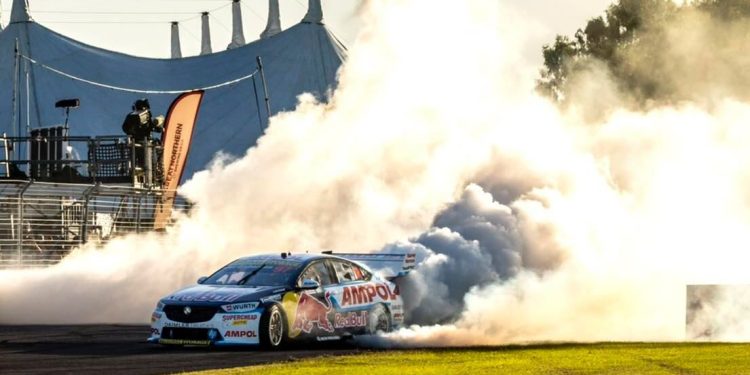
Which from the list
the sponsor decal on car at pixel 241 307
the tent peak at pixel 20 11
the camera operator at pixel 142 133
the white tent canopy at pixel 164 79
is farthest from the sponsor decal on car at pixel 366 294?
the tent peak at pixel 20 11

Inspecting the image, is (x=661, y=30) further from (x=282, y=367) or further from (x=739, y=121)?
(x=282, y=367)

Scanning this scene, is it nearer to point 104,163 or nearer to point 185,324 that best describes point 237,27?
point 104,163

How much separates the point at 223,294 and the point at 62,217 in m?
16.7

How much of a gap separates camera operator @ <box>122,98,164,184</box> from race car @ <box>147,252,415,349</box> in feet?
62.4

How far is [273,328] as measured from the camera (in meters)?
20.5

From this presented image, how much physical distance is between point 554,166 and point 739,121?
1006cm

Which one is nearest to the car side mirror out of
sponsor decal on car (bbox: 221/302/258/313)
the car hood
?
the car hood

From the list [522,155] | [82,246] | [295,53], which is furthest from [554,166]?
[295,53]

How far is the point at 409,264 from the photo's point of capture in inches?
935

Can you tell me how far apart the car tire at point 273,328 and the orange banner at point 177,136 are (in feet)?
69.3

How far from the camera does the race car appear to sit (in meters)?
20.2

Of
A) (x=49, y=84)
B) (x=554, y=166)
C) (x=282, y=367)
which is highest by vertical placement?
(x=49, y=84)

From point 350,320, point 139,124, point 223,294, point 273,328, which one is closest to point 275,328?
point 273,328

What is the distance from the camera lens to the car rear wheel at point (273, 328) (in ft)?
66.5
